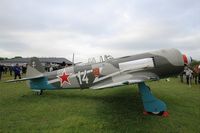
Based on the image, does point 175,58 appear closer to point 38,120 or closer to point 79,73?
point 79,73

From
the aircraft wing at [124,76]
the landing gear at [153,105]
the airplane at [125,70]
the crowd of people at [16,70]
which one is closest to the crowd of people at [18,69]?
the crowd of people at [16,70]

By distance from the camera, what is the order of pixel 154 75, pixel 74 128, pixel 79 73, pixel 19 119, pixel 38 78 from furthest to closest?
pixel 38 78 < pixel 79 73 < pixel 154 75 < pixel 19 119 < pixel 74 128

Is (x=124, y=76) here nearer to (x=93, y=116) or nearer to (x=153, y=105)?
(x=153, y=105)

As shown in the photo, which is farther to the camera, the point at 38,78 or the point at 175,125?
the point at 38,78

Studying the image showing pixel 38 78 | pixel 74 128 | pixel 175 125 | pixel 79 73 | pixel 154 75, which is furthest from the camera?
pixel 38 78

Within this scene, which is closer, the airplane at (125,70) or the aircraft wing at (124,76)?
the aircraft wing at (124,76)

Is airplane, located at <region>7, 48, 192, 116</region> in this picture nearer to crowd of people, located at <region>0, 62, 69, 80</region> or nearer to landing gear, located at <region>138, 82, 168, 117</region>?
landing gear, located at <region>138, 82, 168, 117</region>

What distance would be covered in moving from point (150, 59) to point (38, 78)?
567 centimetres

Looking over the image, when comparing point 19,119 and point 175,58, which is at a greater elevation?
point 175,58

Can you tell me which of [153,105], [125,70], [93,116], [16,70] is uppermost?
[16,70]

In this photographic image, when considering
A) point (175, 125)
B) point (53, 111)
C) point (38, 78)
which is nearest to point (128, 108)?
point (175, 125)

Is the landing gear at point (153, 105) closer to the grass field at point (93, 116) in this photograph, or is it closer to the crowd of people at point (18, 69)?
the grass field at point (93, 116)

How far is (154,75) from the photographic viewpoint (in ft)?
28.7

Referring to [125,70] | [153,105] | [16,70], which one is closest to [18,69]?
[16,70]
